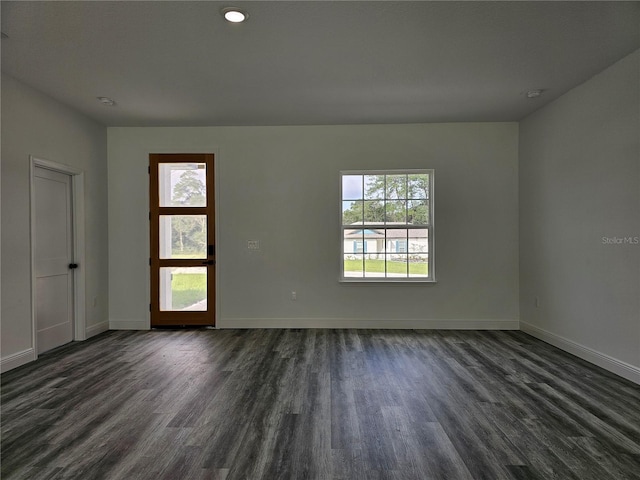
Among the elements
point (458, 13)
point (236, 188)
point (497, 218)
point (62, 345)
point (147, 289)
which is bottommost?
point (62, 345)

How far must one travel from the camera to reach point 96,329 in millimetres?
4457

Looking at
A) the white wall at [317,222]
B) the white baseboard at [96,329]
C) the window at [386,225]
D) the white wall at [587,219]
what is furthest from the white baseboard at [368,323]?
the white baseboard at [96,329]

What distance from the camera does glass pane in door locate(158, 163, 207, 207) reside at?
15.7ft

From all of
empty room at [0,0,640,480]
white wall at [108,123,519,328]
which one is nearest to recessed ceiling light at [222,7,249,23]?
empty room at [0,0,640,480]

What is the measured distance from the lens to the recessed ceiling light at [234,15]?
2.27 m

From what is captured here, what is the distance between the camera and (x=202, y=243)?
15.6ft

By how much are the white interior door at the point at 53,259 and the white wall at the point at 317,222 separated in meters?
0.64

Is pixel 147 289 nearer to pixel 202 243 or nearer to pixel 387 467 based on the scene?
pixel 202 243

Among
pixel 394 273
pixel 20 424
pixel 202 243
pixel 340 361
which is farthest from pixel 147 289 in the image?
pixel 394 273

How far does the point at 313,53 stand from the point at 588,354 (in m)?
4.01

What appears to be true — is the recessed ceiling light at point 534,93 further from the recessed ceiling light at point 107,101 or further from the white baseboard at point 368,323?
the recessed ceiling light at point 107,101

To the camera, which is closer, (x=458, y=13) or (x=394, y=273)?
(x=458, y=13)

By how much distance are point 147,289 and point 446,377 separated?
13.4 feet

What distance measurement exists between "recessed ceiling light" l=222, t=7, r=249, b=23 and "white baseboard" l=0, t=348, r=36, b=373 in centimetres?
368
